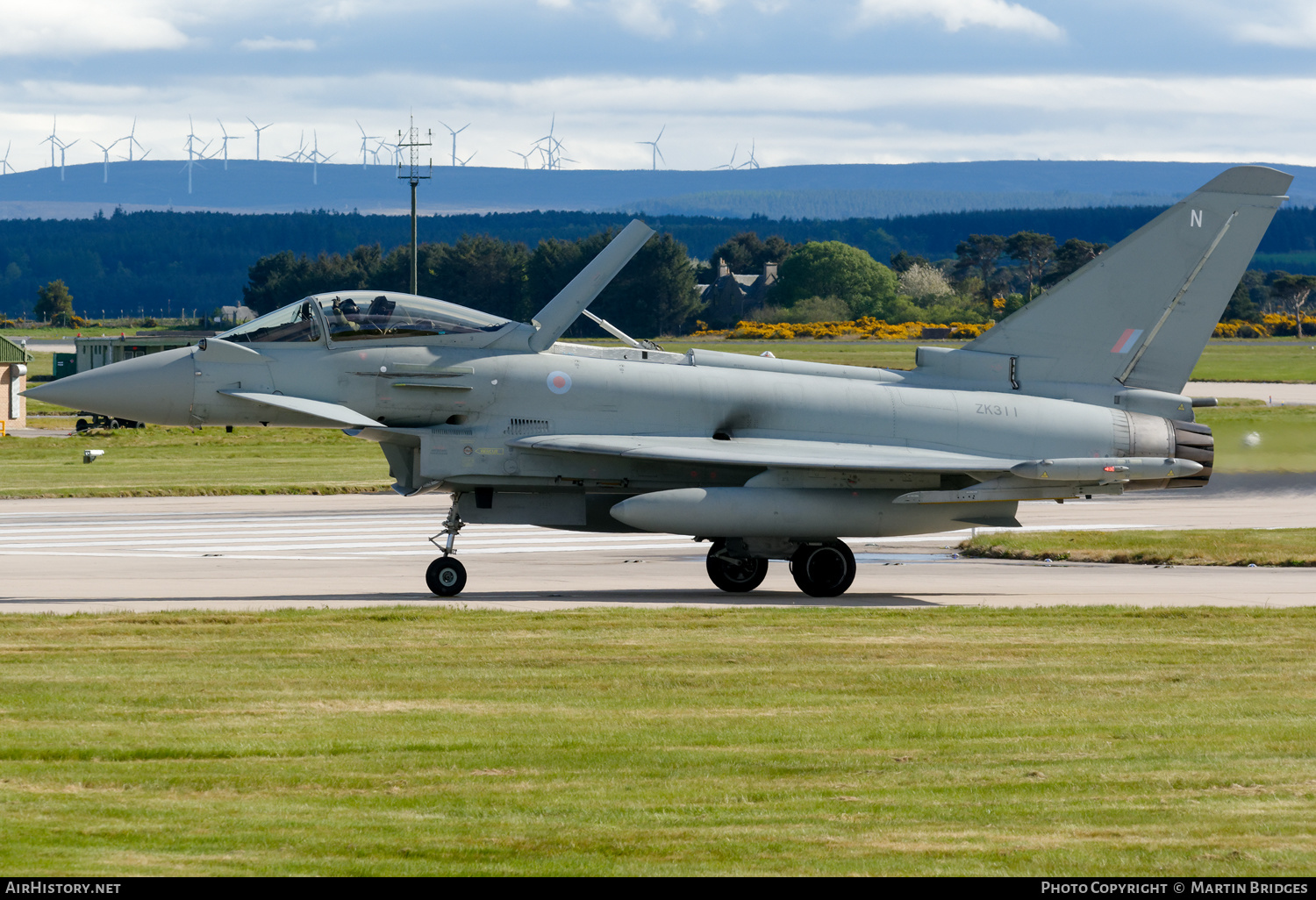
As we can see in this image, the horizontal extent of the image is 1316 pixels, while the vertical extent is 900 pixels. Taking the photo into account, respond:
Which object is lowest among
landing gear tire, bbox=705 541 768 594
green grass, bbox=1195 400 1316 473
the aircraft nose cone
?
landing gear tire, bbox=705 541 768 594

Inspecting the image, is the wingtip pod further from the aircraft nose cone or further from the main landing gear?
the aircraft nose cone

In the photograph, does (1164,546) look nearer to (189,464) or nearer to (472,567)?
(472,567)

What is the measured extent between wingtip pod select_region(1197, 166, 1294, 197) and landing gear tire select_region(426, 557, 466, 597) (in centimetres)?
1068

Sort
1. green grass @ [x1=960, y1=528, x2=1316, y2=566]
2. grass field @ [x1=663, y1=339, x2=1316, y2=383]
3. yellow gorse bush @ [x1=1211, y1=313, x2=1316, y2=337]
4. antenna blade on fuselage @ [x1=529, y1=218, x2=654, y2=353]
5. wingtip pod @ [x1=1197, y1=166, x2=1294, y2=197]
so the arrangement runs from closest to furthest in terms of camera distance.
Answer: antenna blade on fuselage @ [x1=529, y1=218, x2=654, y2=353]
wingtip pod @ [x1=1197, y1=166, x2=1294, y2=197]
green grass @ [x1=960, y1=528, x2=1316, y2=566]
grass field @ [x1=663, y1=339, x2=1316, y2=383]
yellow gorse bush @ [x1=1211, y1=313, x2=1316, y2=337]

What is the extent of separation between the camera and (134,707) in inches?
404

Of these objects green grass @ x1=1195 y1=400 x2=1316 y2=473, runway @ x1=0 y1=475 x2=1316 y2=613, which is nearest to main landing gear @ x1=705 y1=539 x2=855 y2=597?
runway @ x1=0 y1=475 x2=1316 y2=613

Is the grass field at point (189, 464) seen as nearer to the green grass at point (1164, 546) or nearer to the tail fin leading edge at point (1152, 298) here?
the green grass at point (1164, 546)

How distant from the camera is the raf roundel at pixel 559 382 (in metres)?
17.8

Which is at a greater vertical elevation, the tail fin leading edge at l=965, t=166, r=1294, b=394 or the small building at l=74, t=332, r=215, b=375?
the tail fin leading edge at l=965, t=166, r=1294, b=394

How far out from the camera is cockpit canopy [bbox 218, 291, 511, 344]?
17531 mm

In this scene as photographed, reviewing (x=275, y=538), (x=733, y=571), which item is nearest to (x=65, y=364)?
(x=275, y=538)

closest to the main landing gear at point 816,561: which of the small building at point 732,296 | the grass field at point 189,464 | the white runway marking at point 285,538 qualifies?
the white runway marking at point 285,538

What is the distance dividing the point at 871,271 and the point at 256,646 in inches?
5063

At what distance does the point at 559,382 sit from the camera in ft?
58.4
